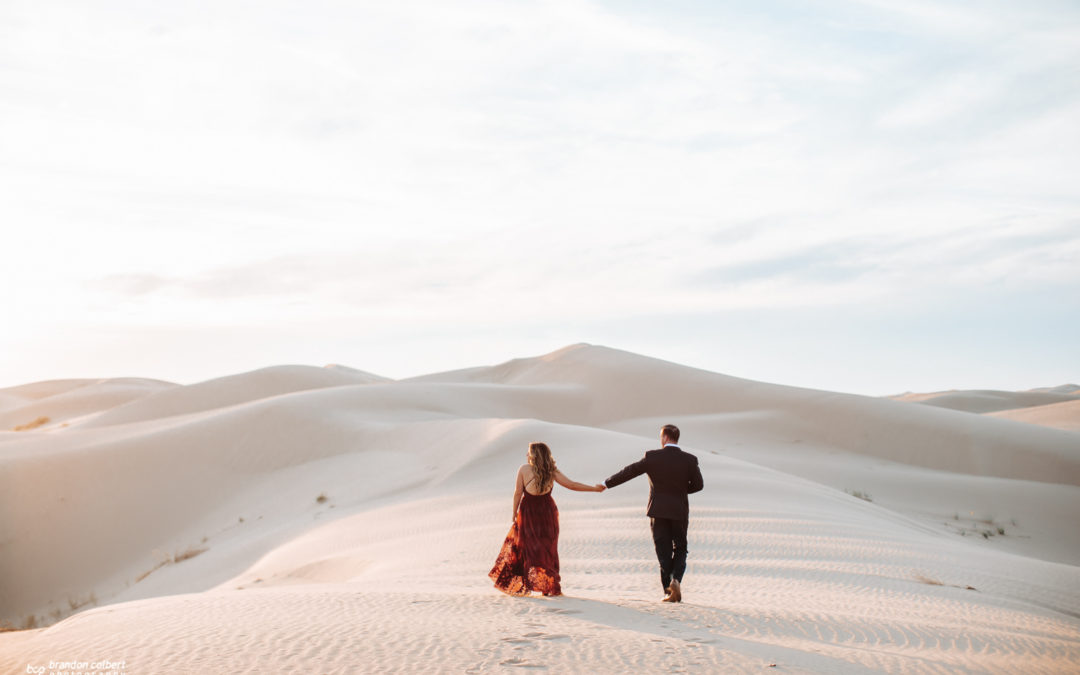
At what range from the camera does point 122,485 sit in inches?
901

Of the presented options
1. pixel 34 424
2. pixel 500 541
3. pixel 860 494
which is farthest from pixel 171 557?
pixel 34 424

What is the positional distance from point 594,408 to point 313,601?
39.7 metres

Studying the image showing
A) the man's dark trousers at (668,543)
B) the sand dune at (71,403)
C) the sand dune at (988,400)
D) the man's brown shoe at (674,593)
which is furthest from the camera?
the sand dune at (988,400)

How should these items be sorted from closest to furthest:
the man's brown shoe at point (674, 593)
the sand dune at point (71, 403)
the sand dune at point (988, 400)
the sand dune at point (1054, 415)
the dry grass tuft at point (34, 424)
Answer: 1. the man's brown shoe at point (674, 593)
2. the sand dune at point (1054, 415)
3. the dry grass tuft at point (34, 424)
4. the sand dune at point (71, 403)
5. the sand dune at point (988, 400)

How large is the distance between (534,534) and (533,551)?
142mm

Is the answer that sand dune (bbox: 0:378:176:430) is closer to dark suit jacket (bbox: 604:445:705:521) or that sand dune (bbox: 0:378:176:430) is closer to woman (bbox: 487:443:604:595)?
woman (bbox: 487:443:604:595)

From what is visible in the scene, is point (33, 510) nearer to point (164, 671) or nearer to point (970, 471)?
point (164, 671)

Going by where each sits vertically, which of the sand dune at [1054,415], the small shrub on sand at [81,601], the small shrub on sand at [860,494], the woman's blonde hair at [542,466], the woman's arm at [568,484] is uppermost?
the sand dune at [1054,415]

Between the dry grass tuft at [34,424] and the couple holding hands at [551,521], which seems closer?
the couple holding hands at [551,521]

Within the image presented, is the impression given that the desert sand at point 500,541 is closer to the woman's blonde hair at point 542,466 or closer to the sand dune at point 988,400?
the woman's blonde hair at point 542,466

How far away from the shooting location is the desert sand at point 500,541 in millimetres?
5691

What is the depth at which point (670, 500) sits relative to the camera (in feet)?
24.1

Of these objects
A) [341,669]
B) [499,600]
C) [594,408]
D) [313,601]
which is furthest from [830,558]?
[594,408]

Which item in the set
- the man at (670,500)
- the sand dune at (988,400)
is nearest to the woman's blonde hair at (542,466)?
the man at (670,500)
